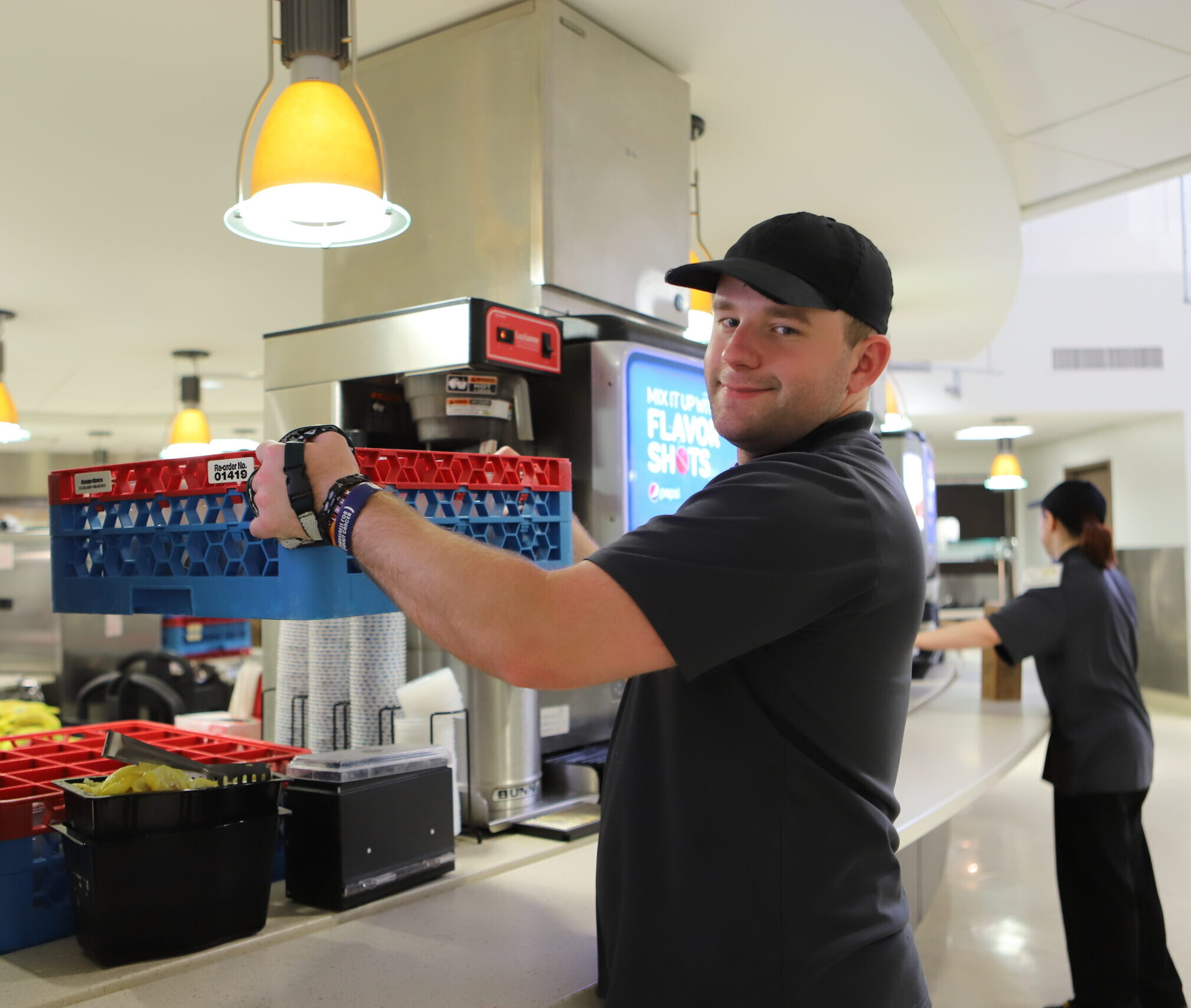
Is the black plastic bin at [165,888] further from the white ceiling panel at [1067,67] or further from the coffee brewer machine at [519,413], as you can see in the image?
the white ceiling panel at [1067,67]

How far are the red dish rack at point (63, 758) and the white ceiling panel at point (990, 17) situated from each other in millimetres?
2799

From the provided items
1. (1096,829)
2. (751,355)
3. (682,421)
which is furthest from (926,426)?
(751,355)

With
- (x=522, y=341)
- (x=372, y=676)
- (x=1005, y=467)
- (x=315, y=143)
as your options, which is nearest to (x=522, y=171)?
(x=522, y=341)

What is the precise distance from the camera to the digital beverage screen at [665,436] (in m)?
2.33

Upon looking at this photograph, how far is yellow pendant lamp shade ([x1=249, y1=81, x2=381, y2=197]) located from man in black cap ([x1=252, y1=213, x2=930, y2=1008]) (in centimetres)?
78

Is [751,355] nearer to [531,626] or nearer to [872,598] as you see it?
[872,598]

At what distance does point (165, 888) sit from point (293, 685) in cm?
79

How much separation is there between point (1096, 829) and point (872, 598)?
9.08ft

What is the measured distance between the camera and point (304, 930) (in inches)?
61.9

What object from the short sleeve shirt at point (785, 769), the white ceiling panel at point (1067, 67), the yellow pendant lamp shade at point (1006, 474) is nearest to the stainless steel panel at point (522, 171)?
the white ceiling panel at point (1067, 67)

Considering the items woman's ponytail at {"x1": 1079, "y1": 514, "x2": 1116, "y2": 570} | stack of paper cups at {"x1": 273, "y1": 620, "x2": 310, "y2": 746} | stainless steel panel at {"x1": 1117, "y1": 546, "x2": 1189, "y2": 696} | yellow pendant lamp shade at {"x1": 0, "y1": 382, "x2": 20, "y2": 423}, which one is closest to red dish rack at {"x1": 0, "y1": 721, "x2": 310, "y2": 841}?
stack of paper cups at {"x1": 273, "y1": 620, "x2": 310, "y2": 746}

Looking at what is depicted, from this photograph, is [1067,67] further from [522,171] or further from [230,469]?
[230,469]

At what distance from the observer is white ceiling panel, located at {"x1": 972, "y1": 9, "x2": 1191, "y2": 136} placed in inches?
129

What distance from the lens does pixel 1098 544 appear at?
3.55 meters
